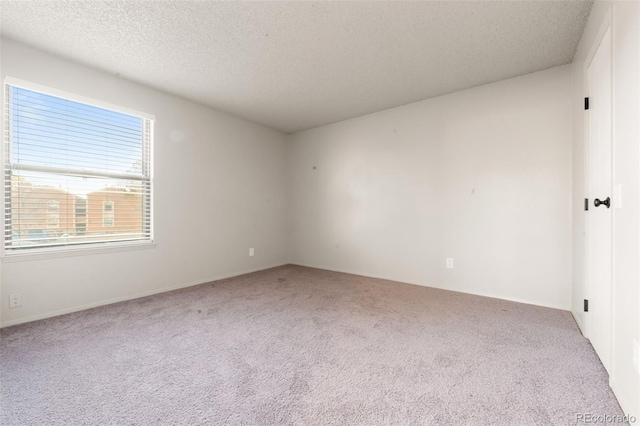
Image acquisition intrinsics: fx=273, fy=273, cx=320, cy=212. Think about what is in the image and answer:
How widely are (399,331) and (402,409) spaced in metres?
0.90

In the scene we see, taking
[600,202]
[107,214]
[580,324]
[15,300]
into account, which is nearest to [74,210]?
[107,214]

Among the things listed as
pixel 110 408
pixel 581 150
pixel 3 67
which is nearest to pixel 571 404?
pixel 581 150

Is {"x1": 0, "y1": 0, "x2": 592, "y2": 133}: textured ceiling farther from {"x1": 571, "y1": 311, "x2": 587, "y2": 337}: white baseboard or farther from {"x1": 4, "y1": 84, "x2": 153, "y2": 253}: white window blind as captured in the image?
{"x1": 571, "y1": 311, "x2": 587, "y2": 337}: white baseboard

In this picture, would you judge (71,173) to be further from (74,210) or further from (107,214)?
(107,214)

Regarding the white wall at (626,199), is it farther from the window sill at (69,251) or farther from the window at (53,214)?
the window at (53,214)

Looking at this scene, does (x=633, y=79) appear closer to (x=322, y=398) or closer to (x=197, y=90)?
(x=322, y=398)

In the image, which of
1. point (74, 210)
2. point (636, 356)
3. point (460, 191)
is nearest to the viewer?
point (636, 356)

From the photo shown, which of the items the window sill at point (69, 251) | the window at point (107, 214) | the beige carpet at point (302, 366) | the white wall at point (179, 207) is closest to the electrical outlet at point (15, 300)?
the white wall at point (179, 207)

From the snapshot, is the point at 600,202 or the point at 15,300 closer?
the point at 600,202

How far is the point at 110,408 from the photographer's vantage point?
1.36 metres

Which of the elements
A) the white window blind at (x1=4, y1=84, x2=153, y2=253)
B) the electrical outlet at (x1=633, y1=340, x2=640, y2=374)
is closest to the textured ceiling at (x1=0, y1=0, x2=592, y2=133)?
the white window blind at (x1=4, y1=84, x2=153, y2=253)

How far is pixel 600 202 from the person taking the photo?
1.72 m

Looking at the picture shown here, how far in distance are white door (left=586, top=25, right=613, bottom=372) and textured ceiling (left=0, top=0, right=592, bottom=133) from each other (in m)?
0.57

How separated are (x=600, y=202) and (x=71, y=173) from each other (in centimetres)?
432
